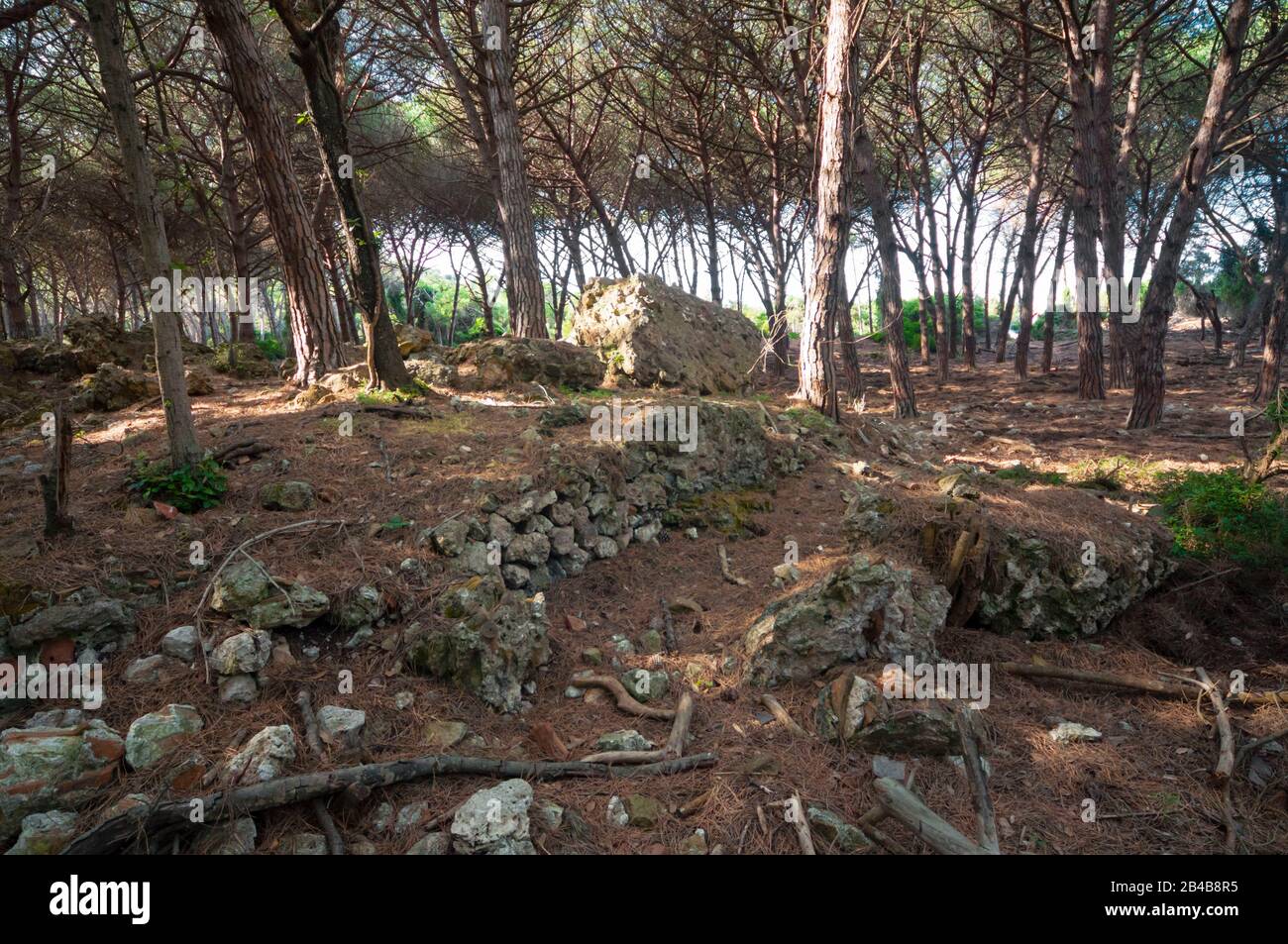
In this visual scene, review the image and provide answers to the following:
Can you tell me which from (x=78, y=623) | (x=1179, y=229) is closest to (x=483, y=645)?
(x=78, y=623)

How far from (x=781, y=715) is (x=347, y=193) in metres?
6.09

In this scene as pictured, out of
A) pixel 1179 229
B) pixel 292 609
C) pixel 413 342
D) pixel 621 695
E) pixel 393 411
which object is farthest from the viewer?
pixel 1179 229

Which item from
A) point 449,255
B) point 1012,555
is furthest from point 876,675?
point 449,255

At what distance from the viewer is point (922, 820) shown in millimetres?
2602

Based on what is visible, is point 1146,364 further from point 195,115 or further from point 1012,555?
point 195,115

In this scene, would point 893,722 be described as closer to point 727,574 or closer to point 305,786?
point 727,574

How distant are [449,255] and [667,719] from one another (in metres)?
25.1

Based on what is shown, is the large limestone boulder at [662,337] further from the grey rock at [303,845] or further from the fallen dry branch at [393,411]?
the grey rock at [303,845]

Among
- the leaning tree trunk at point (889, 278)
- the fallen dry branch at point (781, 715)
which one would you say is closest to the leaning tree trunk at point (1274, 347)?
the leaning tree trunk at point (889, 278)

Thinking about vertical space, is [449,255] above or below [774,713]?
above

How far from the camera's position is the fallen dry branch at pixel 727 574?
200 inches

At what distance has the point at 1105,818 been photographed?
2900 millimetres

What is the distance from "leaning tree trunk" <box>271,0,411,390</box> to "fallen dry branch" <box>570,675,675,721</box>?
419 centimetres
